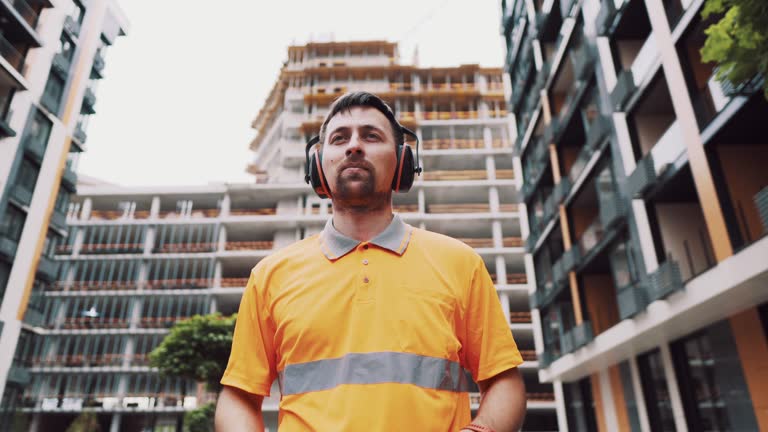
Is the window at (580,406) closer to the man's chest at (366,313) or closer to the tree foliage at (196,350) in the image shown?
the tree foliage at (196,350)

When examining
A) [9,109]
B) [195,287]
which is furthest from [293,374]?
[195,287]

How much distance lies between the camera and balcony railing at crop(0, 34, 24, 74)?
2267cm

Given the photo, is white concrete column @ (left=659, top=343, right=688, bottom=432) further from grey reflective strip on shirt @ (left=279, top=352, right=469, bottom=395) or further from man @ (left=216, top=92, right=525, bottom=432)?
grey reflective strip on shirt @ (left=279, top=352, right=469, bottom=395)

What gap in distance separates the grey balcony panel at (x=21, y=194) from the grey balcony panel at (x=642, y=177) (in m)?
25.8

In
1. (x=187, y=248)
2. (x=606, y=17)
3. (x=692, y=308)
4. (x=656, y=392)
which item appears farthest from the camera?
(x=187, y=248)

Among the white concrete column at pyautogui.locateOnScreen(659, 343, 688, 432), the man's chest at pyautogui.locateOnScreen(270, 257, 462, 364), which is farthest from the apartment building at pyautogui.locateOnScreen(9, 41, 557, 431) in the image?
the man's chest at pyautogui.locateOnScreen(270, 257, 462, 364)

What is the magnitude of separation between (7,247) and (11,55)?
8.65 metres

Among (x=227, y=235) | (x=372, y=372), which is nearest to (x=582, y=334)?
(x=372, y=372)

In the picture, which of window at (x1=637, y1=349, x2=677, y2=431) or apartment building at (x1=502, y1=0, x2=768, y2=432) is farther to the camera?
window at (x1=637, y1=349, x2=677, y2=431)

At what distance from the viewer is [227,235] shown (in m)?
43.7

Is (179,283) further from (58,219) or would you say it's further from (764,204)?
(764,204)

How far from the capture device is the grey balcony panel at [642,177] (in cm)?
1492

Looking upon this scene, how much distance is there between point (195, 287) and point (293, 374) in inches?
1624

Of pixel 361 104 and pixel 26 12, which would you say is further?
pixel 26 12
